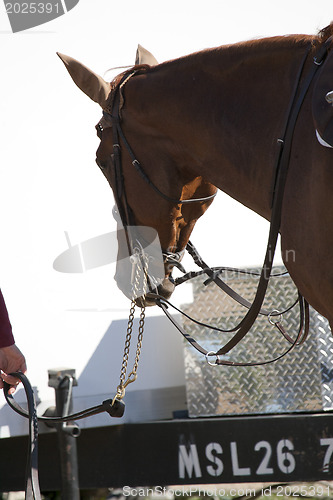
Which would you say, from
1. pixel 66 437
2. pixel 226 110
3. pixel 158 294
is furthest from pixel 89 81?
pixel 66 437

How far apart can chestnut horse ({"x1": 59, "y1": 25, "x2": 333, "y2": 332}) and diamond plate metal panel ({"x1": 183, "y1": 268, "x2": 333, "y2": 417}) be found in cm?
85

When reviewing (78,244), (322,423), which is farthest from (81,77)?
(322,423)

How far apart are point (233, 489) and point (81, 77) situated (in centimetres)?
229

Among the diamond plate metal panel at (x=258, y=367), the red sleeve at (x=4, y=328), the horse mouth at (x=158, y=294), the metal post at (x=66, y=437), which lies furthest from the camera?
the diamond plate metal panel at (x=258, y=367)

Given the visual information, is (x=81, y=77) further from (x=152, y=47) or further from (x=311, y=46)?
(x=152, y=47)

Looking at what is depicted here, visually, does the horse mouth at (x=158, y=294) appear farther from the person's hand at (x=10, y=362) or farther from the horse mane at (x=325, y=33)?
the horse mane at (x=325, y=33)

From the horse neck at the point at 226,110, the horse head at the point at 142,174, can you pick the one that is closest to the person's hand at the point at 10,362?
the horse head at the point at 142,174

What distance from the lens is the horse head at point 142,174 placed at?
2047 mm

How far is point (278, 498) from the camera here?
338 cm

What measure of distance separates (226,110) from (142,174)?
400 millimetres

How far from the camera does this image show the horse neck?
1.67 meters

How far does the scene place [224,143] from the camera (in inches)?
71.6

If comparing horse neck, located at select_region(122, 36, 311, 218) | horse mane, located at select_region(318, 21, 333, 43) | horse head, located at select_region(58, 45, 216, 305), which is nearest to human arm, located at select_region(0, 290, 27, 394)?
horse head, located at select_region(58, 45, 216, 305)


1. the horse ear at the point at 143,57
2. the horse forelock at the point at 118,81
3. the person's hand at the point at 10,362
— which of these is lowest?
the person's hand at the point at 10,362
